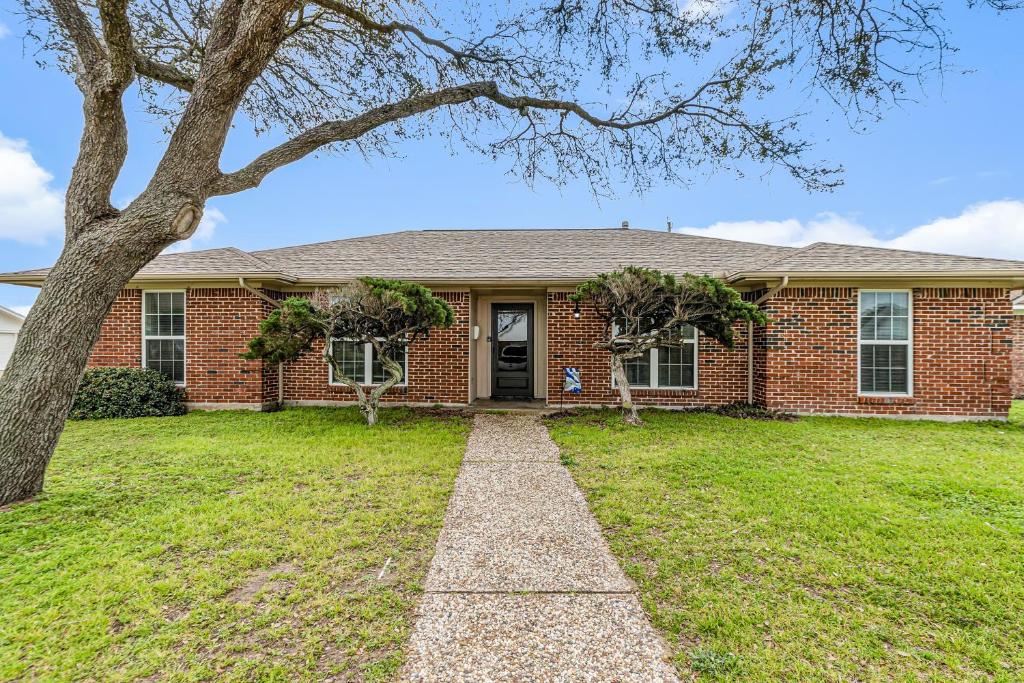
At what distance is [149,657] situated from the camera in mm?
2072

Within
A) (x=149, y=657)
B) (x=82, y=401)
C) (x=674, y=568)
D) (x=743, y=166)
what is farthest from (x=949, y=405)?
(x=82, y=401)

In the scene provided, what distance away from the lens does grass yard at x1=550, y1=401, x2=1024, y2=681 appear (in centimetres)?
213

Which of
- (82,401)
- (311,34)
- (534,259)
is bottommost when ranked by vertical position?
(82,401)

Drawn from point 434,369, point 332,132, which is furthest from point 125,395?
point 332,132

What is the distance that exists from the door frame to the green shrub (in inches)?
241

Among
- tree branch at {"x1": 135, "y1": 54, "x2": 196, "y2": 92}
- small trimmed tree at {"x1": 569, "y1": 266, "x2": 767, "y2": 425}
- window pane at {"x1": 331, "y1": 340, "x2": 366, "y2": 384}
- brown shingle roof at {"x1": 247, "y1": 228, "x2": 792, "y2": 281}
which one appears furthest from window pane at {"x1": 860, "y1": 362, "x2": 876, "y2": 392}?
tree branch at {"x1": 135, "y1": 54, "x2": 196, "y2": 92}

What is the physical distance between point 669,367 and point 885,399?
3.78 meters

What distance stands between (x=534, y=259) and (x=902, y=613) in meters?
8.20

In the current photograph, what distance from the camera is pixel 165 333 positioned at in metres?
8.66

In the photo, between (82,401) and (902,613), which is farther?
(82,401)

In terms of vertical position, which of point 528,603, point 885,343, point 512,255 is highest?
point 512,255

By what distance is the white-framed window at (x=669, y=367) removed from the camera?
28.6 ft

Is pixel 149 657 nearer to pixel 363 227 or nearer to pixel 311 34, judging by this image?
pixel 311 34

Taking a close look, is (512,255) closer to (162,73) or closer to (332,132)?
(332,132)
